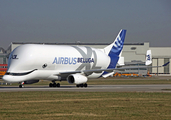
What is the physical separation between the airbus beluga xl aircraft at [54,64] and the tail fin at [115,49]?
4.26ft

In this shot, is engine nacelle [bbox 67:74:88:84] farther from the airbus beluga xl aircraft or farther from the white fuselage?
the white fuselage

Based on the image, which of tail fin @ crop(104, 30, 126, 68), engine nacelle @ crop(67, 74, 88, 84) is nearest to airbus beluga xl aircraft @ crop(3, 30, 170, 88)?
engine nacelle @ crop(67, 74, 88, 84)

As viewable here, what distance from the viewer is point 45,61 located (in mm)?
41969

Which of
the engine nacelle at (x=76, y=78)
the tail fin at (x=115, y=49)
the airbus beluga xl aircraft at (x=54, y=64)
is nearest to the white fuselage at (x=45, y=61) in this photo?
the airbus beluga xl aircraft at (x=54, y=64)

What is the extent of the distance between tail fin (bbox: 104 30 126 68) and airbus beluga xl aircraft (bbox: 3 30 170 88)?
130 cm

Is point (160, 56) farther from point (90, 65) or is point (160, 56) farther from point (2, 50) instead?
point (90, 65)

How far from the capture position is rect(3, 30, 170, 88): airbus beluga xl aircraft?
4012cm

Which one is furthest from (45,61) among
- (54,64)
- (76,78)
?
(76,78)

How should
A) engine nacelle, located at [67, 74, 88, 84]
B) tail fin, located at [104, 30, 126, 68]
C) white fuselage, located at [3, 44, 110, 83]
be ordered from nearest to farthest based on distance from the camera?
white fuselage, located at [3, 44, 110, 83] < engine nacelle, located at [67, 74, 88, 84] < tail fin, located at [104, 30, 126, 68]

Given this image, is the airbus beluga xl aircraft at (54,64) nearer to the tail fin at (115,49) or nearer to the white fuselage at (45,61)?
the white fuselage at (45,61)

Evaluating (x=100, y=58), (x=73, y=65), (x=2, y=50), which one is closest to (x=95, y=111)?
(x=73, y=65)

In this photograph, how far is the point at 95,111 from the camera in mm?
18312

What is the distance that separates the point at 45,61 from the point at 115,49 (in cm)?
1524

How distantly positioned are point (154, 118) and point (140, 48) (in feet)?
401
